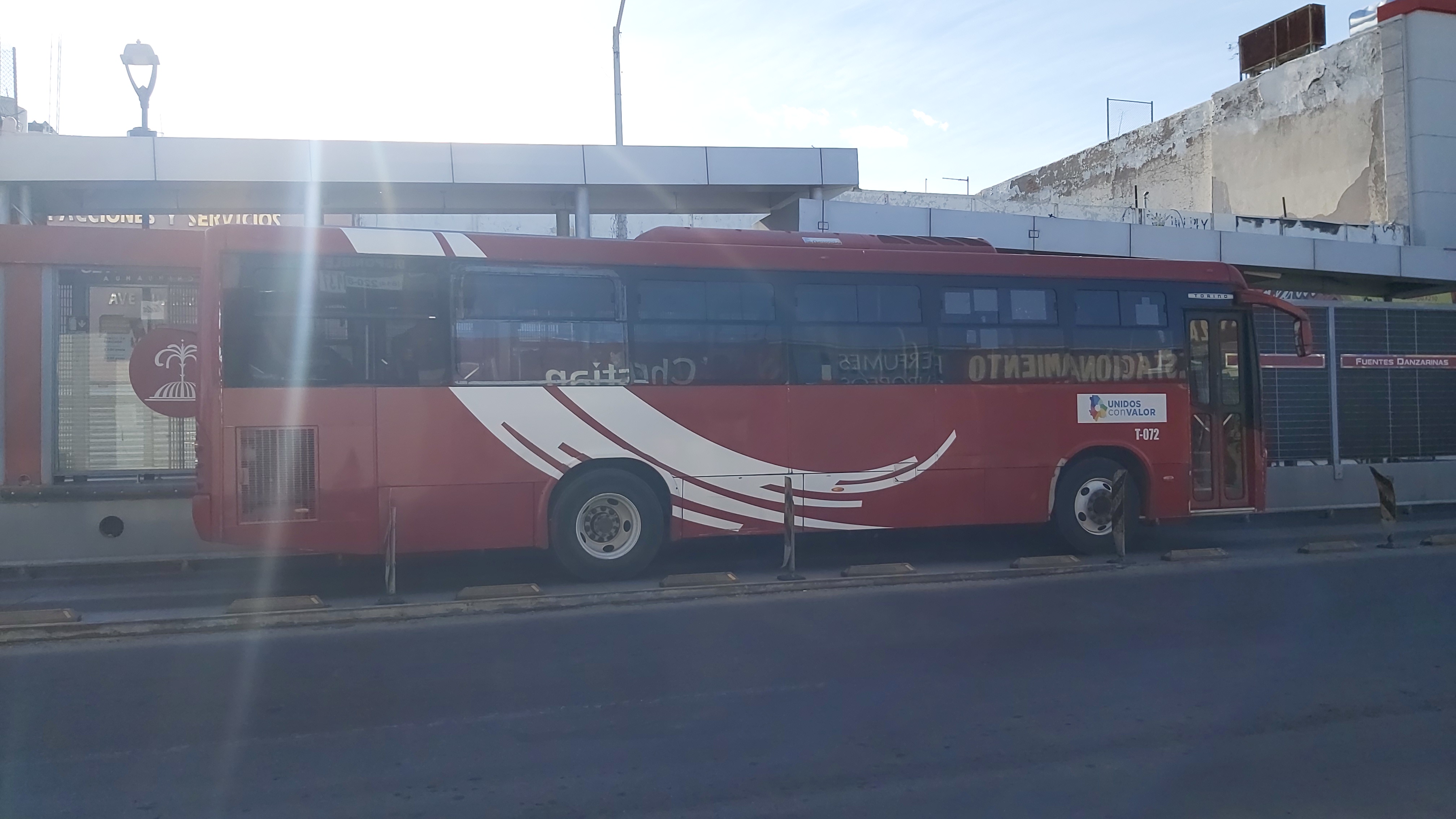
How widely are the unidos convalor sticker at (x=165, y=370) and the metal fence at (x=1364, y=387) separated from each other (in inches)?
530

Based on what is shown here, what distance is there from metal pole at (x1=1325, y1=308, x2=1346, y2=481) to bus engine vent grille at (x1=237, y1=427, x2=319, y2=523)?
13.4 metres

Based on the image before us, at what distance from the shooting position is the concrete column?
649 inches

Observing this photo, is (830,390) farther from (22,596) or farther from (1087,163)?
(1087,163)

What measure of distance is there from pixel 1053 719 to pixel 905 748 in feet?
3.37

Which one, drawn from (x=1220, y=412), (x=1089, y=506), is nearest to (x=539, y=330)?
(x=1089, y=506)

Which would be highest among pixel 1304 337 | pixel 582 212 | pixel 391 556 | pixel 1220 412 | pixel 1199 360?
pixel 582 212

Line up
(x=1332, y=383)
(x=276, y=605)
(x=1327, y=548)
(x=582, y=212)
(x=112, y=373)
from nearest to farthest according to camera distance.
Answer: (x=276, y=605)
(x=112, y=373)
(x=1327, y=548)
(x=1332, y=383)
(x=582, y=212)

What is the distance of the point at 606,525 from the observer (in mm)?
10102

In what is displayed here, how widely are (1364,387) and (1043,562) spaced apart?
7802 mm

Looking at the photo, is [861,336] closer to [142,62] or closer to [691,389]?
[691,389]

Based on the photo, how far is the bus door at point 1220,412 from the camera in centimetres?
1195

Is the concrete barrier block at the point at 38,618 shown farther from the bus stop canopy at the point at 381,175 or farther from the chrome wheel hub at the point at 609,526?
the bus stop canopy at the point at 381,175

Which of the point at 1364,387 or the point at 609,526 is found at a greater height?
the point at 1364,387

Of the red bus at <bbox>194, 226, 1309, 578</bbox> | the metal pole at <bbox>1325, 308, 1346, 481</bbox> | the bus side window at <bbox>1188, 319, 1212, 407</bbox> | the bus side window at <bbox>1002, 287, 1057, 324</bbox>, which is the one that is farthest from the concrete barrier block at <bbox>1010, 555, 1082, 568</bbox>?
the metal pole at <bbox>1325, 308, 1346, 481</bbox>
